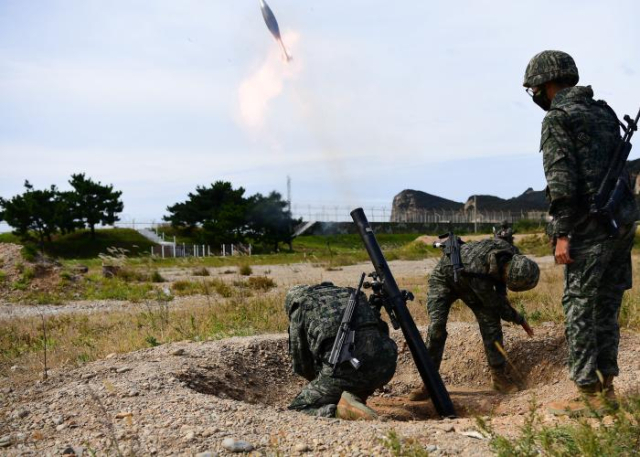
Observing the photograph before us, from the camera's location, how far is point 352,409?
494 cm

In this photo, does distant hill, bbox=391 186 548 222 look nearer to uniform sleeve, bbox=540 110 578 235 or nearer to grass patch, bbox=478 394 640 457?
uniform sleeve, bbox=540 110 578 235

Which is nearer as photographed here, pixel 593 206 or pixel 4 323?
pixel 593 206

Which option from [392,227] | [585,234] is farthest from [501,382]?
[392,227]

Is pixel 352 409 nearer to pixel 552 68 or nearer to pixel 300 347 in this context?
pixel 300 347

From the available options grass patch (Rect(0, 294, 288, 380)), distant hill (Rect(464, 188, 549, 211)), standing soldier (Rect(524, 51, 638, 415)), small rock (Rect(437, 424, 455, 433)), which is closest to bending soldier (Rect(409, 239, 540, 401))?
standing soldier (Rect(524, 51, 638, 415))

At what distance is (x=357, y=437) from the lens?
406cm

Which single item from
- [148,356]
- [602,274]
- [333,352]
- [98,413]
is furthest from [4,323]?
[602,274]

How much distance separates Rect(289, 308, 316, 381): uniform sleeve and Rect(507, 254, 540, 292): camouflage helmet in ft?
5.89

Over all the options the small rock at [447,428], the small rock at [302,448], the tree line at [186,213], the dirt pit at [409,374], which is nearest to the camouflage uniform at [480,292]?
the dirt pit at [409,374]

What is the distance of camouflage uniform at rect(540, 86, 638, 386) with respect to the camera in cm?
468

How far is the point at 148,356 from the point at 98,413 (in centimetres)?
209

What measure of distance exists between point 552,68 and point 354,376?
263 centimetres

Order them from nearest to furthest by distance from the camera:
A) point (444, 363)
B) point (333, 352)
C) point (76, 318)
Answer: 1. point (333, 352)
2. point (444, 363)
3. point (76, 318)

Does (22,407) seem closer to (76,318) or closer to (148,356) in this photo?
(148,356)
